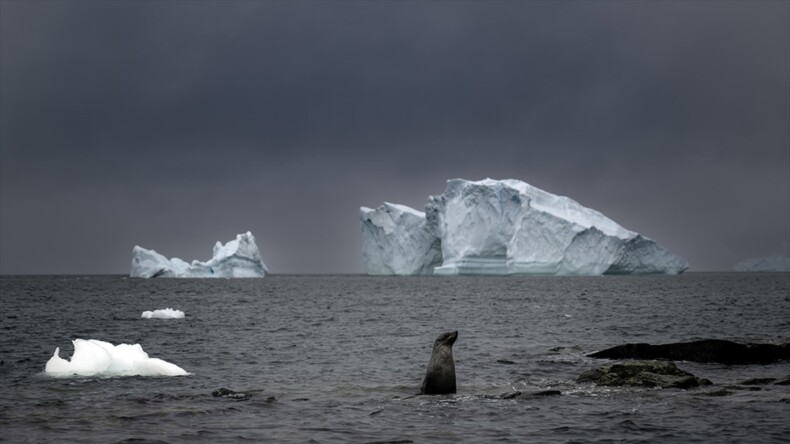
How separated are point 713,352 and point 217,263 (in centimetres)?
8612

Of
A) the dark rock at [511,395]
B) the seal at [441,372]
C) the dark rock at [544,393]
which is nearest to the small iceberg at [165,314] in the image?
the seal at [441,372]

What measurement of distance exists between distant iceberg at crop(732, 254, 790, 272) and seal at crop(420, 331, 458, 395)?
181661 mm

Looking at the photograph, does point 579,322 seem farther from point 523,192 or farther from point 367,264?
point 367,264

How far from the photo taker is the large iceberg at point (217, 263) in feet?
324

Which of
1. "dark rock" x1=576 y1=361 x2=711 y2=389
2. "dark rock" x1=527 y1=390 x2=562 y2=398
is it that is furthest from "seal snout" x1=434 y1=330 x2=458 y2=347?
"dark rock" x1=576 y1=361 x2=711 y2=389

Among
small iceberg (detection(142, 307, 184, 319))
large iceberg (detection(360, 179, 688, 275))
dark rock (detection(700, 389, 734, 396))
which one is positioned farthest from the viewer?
large iceberg (detection(360, 179, 688, 275))

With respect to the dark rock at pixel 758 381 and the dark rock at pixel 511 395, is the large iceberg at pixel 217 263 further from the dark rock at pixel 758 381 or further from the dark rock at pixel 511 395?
the dark rock at pixel 758 381

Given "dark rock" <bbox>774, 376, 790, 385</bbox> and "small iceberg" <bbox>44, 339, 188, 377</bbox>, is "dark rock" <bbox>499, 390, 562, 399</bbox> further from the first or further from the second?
"small iceberg" <bbox>44, 339, 188, 377</bbox>

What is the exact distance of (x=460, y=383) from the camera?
1625 centimetres

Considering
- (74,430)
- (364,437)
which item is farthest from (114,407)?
(364,437)

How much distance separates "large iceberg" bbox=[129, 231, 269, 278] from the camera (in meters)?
98.8

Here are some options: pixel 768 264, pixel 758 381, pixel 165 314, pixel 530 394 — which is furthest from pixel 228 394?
pixel 768 264

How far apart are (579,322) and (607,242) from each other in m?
57.8

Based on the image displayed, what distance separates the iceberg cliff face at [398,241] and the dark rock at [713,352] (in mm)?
79053
